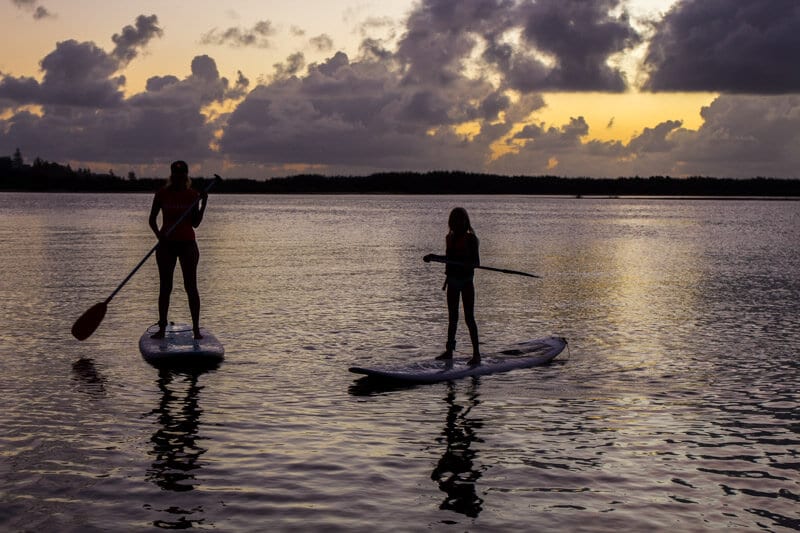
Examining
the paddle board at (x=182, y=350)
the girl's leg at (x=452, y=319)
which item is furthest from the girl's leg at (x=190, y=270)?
the girl's leg at (x=452, y=319)

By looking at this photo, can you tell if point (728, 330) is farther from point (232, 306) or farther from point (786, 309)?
point (232, 306)

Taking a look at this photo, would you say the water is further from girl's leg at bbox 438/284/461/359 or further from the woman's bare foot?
girl's leg at bbox 438/284/461/359

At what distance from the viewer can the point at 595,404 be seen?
10.1 meters

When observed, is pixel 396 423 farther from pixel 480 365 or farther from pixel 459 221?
pixel 459 221

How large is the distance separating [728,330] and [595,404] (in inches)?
287

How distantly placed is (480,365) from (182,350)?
4296 millimetres

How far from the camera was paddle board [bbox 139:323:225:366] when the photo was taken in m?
11.8

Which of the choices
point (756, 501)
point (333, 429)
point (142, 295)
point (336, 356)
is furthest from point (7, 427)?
point (142, 295)

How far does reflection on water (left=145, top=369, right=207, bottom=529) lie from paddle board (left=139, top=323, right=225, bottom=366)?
0.46 m

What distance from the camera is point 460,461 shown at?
307 inches

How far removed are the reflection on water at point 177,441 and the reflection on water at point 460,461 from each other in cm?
205

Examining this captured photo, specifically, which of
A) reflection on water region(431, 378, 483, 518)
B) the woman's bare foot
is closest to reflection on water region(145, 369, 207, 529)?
reflection on water region(431, 378, 483, 518)

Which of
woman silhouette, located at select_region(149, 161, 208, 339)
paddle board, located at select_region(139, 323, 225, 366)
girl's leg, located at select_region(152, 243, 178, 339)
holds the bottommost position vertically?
paddle board, located at select_region(139, 323, 225, 366)

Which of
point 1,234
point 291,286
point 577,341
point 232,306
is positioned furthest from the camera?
point 1,234
